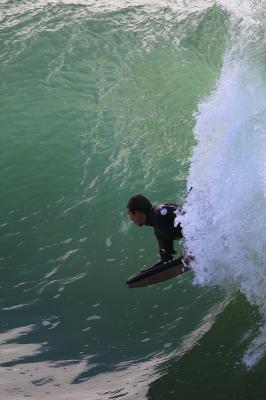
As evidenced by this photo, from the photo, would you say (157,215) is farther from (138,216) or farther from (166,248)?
(166,248)

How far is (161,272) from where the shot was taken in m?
6.70

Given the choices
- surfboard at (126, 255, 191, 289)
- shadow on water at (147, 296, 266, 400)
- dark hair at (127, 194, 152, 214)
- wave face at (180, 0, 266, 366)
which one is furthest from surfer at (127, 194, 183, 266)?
shadow on water at (147, 296, 266, 400)

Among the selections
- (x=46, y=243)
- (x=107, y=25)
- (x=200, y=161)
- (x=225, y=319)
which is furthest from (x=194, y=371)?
(x=107, y=25)

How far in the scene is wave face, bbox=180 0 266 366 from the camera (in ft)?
21.3

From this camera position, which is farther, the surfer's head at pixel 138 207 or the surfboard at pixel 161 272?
the surfboard at pixel 161 272

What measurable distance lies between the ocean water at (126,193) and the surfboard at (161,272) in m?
0.14

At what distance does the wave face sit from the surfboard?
5.3 inches

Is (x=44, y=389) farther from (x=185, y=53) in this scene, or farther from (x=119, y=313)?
(x=185, y=53)

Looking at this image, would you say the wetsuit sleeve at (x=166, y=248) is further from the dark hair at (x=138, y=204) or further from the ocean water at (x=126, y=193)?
the dark hair at (x=138, y=204)

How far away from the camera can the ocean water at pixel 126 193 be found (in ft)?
21.3

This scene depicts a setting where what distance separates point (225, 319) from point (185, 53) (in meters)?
8.38

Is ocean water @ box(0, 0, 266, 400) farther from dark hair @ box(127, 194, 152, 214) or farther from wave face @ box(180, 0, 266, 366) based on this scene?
dark hair @ box(127, 194, 152, 214)

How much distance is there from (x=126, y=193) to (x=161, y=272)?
3.81 meters

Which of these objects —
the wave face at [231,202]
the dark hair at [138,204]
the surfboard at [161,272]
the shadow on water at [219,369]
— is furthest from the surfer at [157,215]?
the shadow on water at [219,369]
